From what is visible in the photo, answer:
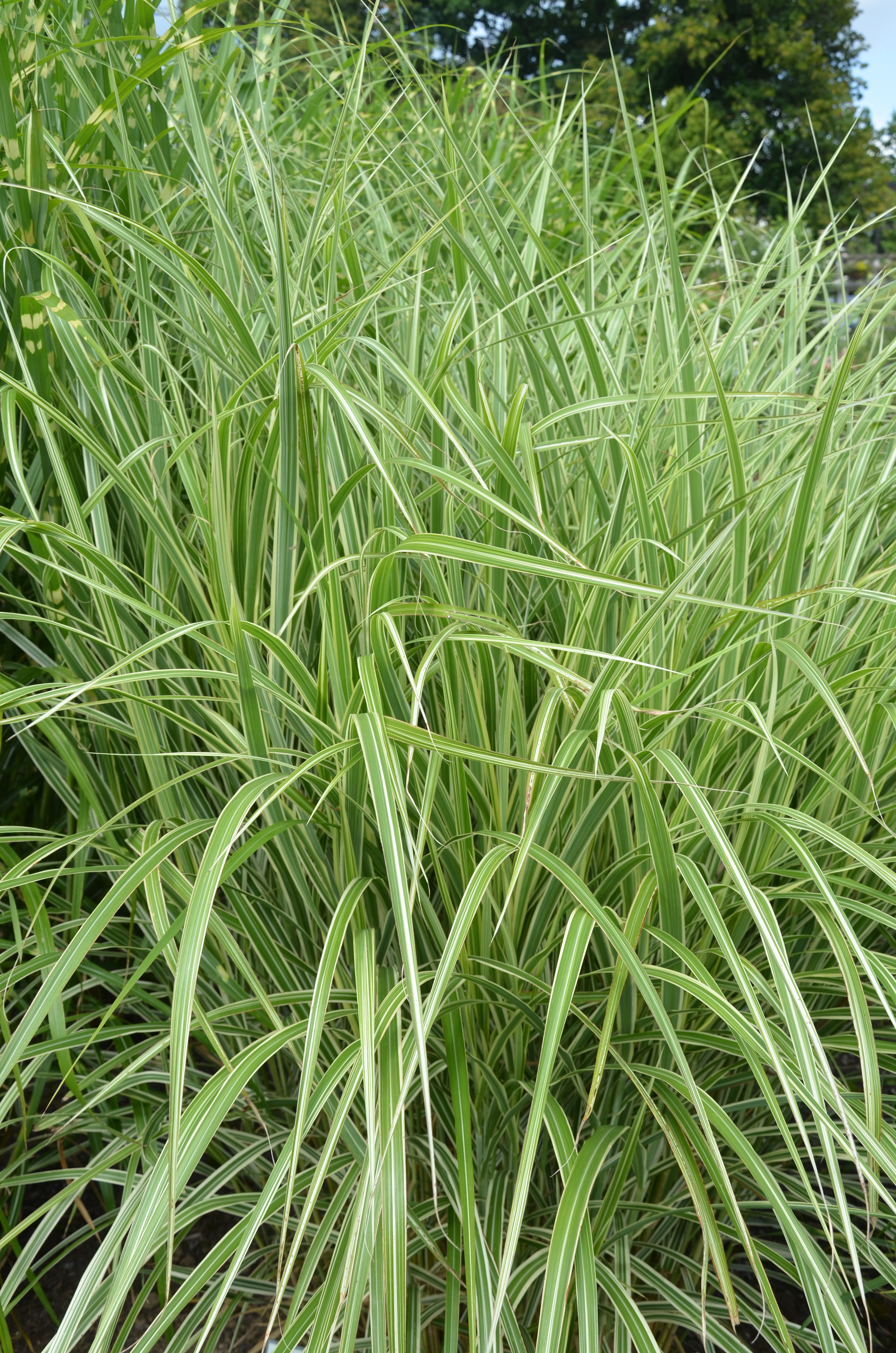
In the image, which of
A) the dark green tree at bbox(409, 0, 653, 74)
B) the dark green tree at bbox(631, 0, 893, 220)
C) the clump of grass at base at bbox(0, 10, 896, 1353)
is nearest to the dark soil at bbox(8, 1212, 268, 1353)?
the clump of grass at base at bbox(0, 10, 896, 1353)

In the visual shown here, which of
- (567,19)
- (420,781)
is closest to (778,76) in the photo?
(567,19)

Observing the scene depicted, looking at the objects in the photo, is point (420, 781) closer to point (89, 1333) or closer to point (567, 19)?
point (89, 1333)

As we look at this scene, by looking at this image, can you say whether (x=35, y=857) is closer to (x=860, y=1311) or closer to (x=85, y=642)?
(x=85, y=642)

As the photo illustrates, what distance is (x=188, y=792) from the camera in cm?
120

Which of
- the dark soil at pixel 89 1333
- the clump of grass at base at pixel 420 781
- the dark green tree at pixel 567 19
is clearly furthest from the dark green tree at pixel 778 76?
the dark soil at pixel 89 1333

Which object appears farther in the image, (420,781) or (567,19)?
(567,19)

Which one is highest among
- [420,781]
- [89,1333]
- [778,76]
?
[778,76]

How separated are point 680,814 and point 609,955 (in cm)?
18

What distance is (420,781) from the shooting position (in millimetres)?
988

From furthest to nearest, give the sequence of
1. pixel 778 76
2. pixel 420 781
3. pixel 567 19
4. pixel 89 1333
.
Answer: pixel 567 19
pixel 778 76
pixel 89 1333
pixel 420 781

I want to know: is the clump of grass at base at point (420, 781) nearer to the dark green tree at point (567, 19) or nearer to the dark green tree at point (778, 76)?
the dark green tree at point (778, 76)

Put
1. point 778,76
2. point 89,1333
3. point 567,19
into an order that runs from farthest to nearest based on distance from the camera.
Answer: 1. point 567,19
2. point 778,76
3. point 89,1333

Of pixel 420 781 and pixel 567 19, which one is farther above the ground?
pixel 567 19

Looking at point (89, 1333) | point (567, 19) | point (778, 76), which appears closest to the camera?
point (89, 1333)
